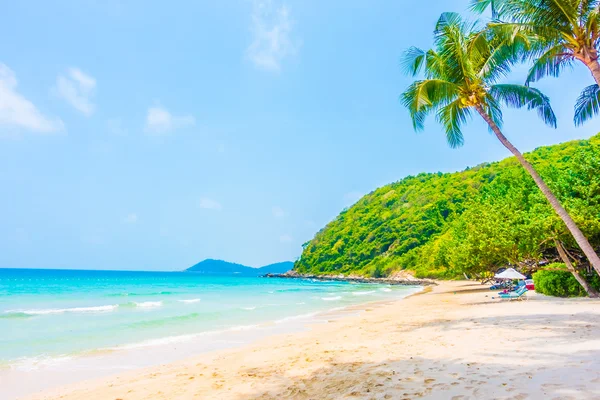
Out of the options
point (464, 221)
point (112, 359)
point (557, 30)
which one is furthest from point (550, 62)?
point (464, 221)

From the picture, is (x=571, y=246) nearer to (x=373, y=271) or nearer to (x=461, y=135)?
(x=461, y=135)

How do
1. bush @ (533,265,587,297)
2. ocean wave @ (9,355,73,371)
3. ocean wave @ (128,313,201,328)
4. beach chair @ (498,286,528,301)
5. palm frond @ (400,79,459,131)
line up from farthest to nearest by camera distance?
beach chair @ (498,286,528,301), ocean wave @ (128,313,201,328), bush @ (533,265,587,297), palm frond @ (400,79,459,131), ocean wave @ (9,355,73,371)

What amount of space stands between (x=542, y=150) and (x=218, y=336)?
8153cm

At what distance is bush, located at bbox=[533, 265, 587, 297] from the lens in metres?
15.8

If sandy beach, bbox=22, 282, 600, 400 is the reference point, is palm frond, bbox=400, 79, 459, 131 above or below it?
above

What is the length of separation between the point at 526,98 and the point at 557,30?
11.1 ft

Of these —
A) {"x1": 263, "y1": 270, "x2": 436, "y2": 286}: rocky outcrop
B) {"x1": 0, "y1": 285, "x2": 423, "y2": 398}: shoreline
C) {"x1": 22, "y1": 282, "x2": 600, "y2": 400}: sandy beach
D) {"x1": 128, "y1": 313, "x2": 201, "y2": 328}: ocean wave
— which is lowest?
{"x1": 22, "y1": 282, "x2": 600, "y2": 400}: sandy beach

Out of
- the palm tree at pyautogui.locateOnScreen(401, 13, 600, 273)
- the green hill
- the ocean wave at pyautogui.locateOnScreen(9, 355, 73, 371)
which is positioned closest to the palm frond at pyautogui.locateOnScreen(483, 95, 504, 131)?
the palm tree at pyautogui.locateOnScreen(401, 13, 600, 273)

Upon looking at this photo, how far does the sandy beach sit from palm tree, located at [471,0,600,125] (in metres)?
5.92

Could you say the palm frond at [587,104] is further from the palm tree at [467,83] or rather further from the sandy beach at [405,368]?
the sandy beach at [405,368]

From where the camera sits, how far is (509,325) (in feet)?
31.4

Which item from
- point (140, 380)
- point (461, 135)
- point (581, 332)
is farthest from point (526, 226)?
point (140, 380)

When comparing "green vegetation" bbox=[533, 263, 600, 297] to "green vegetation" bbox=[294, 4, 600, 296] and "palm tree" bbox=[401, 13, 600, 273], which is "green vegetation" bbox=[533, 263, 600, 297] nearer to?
"green vegetation" bbox=[294, 4, 600, 296]

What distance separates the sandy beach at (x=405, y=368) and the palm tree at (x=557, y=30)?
19.4 ft
